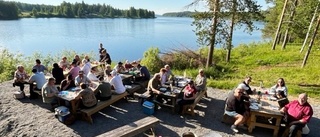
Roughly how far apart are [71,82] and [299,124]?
6.82 meters

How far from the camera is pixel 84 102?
6461 millimetres

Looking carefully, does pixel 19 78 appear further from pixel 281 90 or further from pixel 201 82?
pixel 281 90

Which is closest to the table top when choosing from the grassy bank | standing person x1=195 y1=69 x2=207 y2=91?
standing person x1=195 y1=69 x2=207 y2=91

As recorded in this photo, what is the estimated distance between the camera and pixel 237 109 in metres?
6.23

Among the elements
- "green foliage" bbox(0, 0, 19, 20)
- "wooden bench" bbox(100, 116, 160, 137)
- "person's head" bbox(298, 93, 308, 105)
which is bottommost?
"wooden bench" bbox(100, 116, 160, 137)

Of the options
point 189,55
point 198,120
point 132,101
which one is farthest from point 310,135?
point 189,55

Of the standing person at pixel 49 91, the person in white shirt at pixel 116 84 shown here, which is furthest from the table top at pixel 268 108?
the standing person at pixel 49 91

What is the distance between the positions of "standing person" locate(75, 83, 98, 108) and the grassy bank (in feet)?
18.4

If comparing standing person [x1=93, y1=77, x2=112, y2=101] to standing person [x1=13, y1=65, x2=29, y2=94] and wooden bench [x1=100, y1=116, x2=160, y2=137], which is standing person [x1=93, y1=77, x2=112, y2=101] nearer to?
wooden bench [x1=100, y1=116, x2=160, y2=137]

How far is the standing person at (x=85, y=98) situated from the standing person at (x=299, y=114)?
538cm

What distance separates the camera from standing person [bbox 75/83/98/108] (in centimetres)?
637

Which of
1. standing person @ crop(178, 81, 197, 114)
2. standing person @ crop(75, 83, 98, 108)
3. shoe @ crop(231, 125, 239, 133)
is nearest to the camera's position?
shoe @ crop(231, 125, 239, 133)

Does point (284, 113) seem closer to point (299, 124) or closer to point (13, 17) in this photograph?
point (299, 124)

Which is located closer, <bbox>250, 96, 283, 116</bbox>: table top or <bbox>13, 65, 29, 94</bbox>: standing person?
<bbox>250, 96, 283, 116</bbox>: table top
